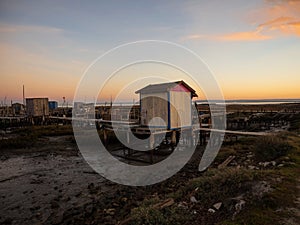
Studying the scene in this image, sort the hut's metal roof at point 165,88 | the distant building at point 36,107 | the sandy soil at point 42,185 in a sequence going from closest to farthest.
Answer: the sandy soil at point 42,185 < the hut's metal roof at point 165,88 < the distant building at point 36,107

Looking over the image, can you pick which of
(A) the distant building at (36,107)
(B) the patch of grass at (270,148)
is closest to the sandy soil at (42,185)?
(B) the patch of grass at (270,148)

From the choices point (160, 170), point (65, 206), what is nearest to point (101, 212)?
point (65, 206)

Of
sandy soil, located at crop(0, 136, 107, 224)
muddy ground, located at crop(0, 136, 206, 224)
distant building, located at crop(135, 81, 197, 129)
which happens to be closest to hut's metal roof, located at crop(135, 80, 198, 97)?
distant building, located at crop(135, 81, 197, 129)

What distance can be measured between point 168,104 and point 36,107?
29.2m

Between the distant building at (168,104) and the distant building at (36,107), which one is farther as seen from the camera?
the distant building at (36,107)

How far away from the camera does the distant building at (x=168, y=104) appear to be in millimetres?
17312

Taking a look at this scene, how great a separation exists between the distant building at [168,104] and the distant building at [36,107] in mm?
26118

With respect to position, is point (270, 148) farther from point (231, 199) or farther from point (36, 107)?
point (36, 107)

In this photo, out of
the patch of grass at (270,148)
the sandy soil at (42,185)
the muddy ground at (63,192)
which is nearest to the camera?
the muddy ground at (63,192)

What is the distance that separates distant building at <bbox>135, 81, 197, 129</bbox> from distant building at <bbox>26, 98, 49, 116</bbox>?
26.1 meters

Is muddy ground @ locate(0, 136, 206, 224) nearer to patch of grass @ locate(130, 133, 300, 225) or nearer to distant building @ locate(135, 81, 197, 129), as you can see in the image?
patch of grass @ locate(130, 133, 300, 225)

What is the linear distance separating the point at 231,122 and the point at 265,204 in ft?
99.6

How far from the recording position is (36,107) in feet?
128

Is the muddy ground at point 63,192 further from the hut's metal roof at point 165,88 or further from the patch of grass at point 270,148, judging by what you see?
the hut's metal roof at point 165,88
